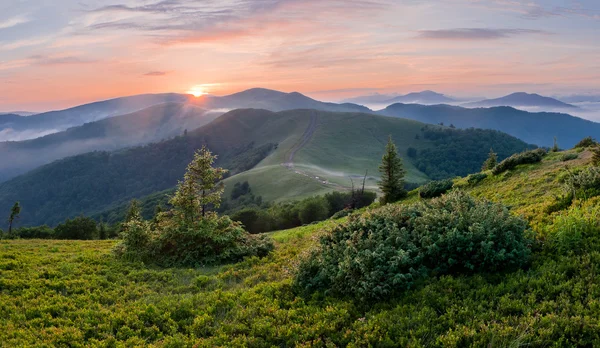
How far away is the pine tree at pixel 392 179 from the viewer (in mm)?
37344

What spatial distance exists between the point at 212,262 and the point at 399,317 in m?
10.5

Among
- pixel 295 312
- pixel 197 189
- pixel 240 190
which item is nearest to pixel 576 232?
pixel 295 312

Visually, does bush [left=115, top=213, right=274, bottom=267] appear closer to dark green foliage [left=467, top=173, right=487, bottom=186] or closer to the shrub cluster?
dark green foliage [left=467, top=173, right=487, bottom=186]

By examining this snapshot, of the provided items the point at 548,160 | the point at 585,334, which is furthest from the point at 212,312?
the point at 548,160

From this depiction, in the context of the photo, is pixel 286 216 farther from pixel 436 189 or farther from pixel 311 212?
pixel 436 189

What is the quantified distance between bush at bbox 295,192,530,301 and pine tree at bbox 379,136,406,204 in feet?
83.4

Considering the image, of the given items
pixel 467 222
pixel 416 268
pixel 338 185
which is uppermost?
pixel 467 222

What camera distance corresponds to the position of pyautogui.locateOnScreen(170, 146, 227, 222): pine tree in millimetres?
18641

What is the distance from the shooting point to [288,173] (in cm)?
13650

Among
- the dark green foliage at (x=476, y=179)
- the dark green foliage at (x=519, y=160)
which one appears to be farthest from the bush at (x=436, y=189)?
the dark green foliage at (x=519, y=160)

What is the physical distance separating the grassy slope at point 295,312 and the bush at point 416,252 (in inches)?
15.9

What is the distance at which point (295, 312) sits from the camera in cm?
981

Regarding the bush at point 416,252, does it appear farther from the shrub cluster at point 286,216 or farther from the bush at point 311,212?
the shrub cluster at point 286,216

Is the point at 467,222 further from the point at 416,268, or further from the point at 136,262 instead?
the point at 136,262
